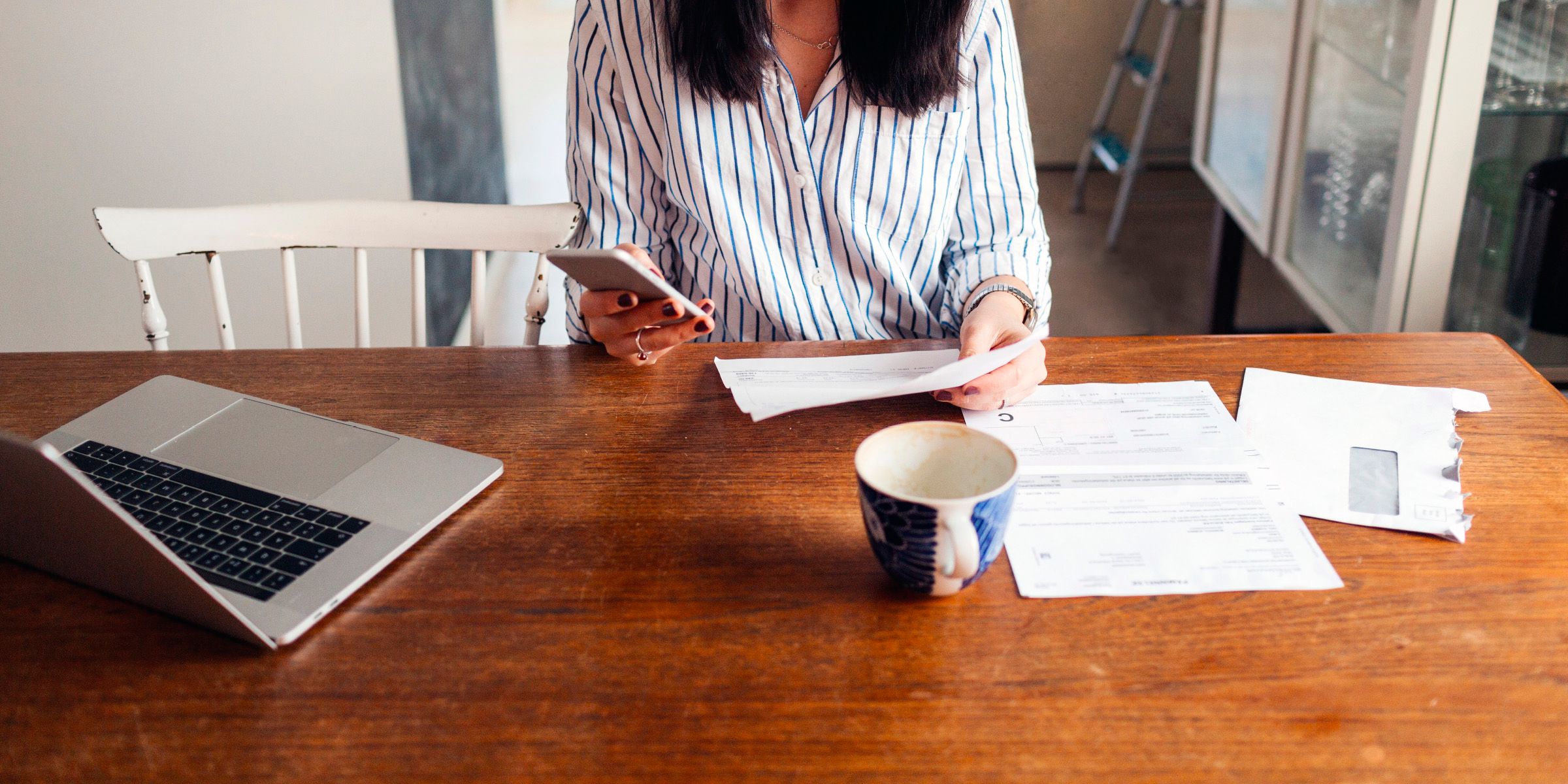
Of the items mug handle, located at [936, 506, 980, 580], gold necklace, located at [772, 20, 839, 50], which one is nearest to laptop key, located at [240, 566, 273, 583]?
mug handle, located at [936, 506, 980, 580]

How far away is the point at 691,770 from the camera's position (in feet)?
1.80

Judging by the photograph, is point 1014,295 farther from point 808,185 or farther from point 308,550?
point 308,550

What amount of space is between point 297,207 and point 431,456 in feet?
1.56

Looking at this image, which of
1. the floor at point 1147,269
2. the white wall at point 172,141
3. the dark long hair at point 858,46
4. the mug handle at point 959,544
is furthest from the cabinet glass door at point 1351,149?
the white wall at point 172,141

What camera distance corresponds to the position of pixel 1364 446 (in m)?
0.83

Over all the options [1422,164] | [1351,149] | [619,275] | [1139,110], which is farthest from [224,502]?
[1139,110]

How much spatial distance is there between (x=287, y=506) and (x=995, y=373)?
0.54m

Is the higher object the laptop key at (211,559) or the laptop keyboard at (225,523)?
the laptop keyboard at (225,523)

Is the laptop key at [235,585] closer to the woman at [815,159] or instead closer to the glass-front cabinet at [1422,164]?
the woman at [815,159]

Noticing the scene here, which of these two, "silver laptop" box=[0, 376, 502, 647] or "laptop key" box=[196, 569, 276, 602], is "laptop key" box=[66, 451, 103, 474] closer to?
"silver laptop" box=[0, 376, 502, 647]

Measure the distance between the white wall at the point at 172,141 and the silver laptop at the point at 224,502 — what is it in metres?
0.46

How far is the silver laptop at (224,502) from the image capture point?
62cm

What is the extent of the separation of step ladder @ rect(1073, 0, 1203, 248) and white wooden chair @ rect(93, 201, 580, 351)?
8.17ft

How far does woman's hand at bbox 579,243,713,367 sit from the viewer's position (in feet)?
3.10
